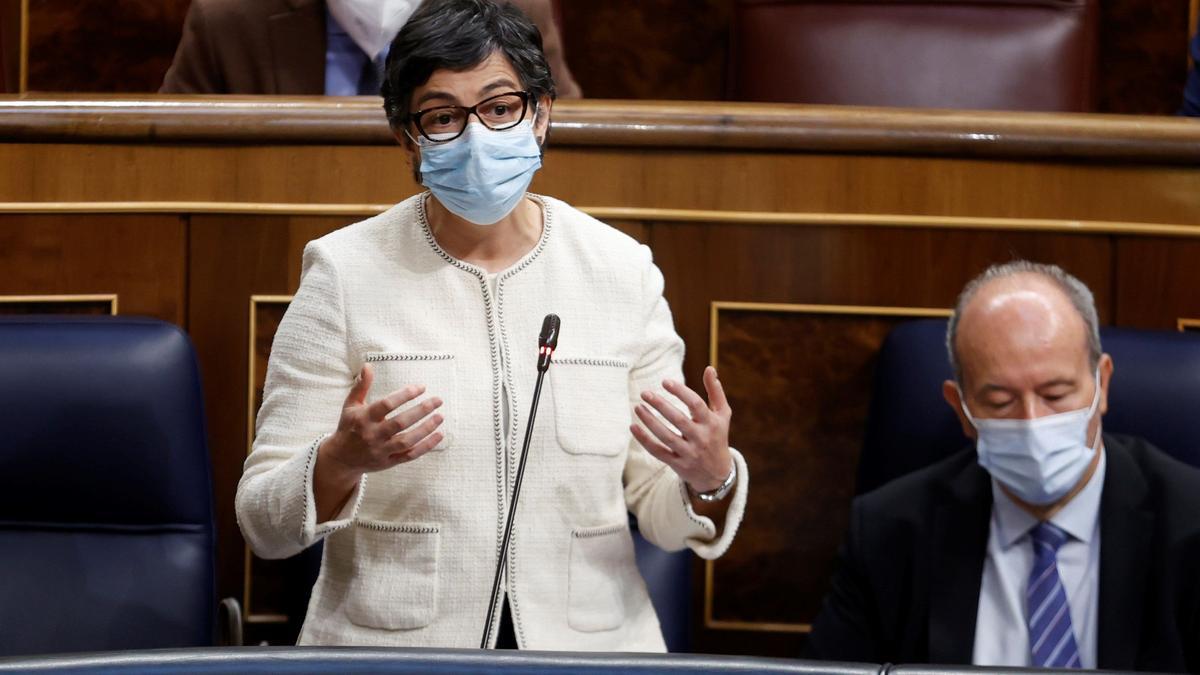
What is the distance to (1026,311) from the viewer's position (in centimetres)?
121

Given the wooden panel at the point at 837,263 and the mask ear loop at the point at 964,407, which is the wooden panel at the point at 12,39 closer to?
the wooden panel at the point at 837,263

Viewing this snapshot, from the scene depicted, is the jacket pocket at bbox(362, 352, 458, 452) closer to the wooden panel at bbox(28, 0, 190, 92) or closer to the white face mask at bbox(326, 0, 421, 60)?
the white face mask at bbox(326, 0, 421, 60)

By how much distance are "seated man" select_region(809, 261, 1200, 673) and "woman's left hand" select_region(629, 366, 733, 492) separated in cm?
23

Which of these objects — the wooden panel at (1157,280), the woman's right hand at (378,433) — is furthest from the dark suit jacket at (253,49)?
the woman's right hand at (378,433)

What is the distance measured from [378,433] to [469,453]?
5.6 inches

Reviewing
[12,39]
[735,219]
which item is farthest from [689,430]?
[12,39]

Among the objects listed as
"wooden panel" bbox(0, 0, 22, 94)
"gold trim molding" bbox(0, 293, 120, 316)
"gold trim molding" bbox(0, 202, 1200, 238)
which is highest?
"wooden panel" bbox(0, 0, 22, 94)

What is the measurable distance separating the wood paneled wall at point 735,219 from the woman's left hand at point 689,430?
35 cm

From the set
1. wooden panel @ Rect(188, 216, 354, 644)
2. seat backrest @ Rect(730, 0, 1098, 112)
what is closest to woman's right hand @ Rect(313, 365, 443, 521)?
wooden panel @ Rect(188, 216, 354, 644)

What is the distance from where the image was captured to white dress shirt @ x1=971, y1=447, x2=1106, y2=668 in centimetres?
118

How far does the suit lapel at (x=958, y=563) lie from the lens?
1172mm

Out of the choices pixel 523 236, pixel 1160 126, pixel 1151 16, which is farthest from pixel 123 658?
pixel 1151 16

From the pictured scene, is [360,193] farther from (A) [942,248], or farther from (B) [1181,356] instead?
(B) [1181,356]

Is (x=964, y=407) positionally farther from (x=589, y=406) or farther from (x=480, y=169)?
(x=480, y=169)
